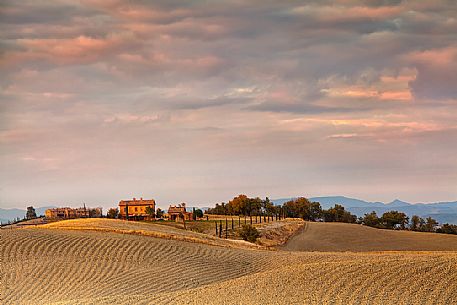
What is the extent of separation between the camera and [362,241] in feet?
211

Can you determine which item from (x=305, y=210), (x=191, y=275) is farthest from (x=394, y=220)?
(x=191, y=275)

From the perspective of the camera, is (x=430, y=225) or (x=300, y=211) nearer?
(x=430, y=225)

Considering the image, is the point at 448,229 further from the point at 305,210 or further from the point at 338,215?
the point at 305,210

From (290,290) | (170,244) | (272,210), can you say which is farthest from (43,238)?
(272,210)

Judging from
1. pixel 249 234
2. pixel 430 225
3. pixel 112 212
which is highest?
pixel 112 212

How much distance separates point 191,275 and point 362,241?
4045 centimetres

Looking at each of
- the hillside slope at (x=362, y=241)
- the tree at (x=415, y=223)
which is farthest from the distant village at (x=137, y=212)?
the tree at (x=415, y=223)

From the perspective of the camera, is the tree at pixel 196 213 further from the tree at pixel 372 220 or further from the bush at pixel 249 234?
the bush at pixel 249 234

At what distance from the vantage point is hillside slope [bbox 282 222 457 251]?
5692cm

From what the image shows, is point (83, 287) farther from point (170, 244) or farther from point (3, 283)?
point (170, 244)

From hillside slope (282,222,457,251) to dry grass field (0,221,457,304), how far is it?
64.5 feet

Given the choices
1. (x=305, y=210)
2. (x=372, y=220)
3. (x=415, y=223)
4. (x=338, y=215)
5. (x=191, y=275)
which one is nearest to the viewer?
(x=191, y=275)

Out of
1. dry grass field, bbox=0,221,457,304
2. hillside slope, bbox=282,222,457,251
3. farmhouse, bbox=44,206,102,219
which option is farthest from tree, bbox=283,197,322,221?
dry grass field, bbox=0,221,457,304

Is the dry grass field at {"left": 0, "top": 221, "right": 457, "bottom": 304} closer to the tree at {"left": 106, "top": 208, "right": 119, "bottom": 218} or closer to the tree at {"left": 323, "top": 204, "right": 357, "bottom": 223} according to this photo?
the tree at {"left": 106, "top": 208, "right": 119, "bottom": 218}
